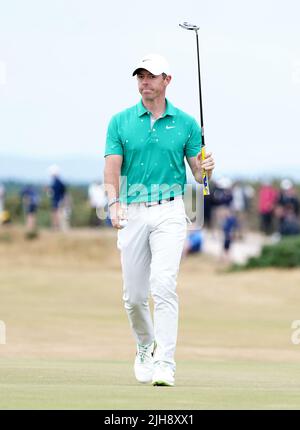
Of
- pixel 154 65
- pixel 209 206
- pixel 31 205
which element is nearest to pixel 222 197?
pixel 209 206

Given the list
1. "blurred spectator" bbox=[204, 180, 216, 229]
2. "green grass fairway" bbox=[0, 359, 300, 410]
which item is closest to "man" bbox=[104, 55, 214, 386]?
"green grass fairway" bbox=[0, 359, 300, 410]

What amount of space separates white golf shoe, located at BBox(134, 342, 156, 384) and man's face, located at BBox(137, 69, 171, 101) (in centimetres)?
217

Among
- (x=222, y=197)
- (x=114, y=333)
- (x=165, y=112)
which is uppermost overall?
(x=222, y=197)

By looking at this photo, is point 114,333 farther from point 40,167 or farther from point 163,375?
point 40,167

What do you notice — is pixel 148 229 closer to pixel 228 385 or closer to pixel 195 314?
pixel 228 385

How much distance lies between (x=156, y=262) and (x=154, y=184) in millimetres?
649

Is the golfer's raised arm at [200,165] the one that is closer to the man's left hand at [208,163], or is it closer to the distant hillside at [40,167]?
the man's left hand at [208,163]

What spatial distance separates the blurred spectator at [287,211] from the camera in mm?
41375

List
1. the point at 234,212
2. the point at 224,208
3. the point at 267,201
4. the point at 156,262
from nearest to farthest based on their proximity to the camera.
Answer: the point at 156,262
the point at 224,208
the point at 267,201
the point at 234,212

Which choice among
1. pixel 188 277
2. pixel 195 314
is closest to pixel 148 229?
pixel 195 314

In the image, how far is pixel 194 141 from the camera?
36.1 feet

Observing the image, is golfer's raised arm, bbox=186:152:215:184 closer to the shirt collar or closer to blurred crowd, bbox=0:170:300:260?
the shirt collar

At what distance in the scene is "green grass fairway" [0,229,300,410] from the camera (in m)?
9.34
